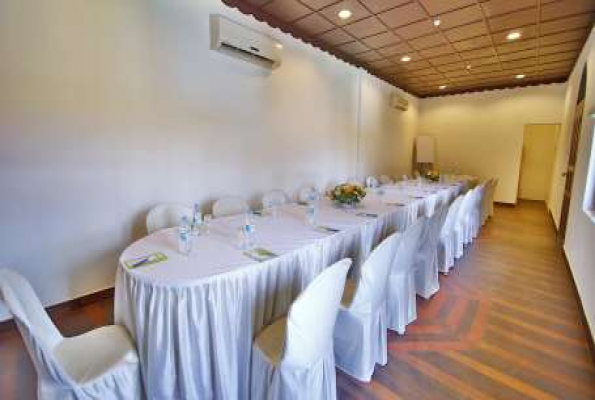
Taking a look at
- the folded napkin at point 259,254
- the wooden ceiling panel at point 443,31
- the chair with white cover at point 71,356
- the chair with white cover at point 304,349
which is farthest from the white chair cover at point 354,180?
the chair with white cover at point 71,356

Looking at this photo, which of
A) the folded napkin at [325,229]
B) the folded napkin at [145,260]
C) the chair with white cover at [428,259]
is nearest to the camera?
the folded napkin at [145,260]

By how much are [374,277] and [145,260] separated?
1216mm

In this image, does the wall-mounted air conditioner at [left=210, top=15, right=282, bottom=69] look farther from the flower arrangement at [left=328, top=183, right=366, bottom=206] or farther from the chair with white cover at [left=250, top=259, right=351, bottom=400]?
the chair with white cover at [left=250, top=259, right=351, bottom=400]

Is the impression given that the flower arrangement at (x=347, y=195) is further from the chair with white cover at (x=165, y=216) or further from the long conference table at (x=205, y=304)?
the chair with white cover at (x=165, y=216)

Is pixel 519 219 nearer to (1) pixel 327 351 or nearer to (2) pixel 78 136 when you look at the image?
(1) pixel 327 351

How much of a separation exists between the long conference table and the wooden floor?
68 cm

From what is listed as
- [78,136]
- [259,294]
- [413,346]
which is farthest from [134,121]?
[413,346]

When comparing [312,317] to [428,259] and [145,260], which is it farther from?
[428,259]

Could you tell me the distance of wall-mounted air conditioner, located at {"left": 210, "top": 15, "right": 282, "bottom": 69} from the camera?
9.86 feet

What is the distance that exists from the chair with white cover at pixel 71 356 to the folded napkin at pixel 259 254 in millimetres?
674

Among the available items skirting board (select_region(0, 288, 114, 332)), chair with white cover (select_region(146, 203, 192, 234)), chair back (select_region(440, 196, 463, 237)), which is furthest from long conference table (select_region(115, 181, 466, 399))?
chair back (select_region(440, 196, 463, 237))

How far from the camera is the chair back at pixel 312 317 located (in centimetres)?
106

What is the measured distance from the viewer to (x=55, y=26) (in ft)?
7.06

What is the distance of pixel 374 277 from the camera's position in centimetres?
155
